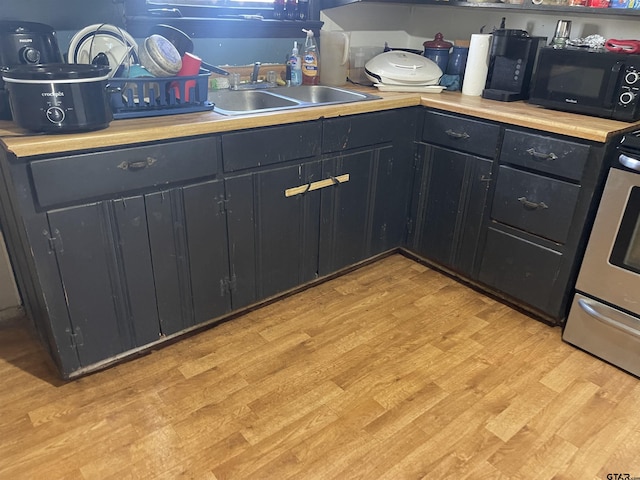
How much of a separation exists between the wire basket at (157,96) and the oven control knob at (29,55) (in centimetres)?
24

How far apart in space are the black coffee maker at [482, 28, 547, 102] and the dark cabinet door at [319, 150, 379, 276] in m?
0.67

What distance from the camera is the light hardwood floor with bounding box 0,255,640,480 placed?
57.8 inches

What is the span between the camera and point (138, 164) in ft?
5.13

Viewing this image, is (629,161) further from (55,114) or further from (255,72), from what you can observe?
(55,114)

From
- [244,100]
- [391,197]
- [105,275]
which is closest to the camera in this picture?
[105,275]

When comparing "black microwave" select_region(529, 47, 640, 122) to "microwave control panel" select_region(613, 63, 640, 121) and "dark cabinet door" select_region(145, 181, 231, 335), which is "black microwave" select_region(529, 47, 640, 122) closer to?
"microwave control panel" select_region(613, 63, 640, 121)

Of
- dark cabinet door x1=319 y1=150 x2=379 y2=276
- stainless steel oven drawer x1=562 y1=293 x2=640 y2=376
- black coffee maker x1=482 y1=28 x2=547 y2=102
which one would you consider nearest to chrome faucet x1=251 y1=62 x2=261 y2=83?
Answer: dark cabinet door x1=319 y1=150 x2=379 y2=276

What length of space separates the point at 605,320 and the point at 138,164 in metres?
1.79

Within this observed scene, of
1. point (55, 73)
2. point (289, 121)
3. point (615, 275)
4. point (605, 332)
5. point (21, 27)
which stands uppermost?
point (21, 27)

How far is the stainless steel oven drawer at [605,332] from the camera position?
5.95 ft

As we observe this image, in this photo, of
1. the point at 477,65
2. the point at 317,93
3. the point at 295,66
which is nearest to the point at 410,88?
the point at 477,65

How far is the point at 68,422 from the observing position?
1.58 meters

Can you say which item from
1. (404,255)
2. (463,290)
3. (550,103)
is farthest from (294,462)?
(550,103)

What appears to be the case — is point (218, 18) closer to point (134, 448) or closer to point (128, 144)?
point (128, 144)
